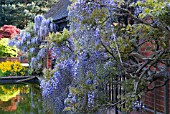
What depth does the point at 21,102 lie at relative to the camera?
8.34 meters

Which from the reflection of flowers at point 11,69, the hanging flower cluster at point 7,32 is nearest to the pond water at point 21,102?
the reflection of flowers at point 11,69

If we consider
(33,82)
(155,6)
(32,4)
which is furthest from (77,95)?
(32,4)

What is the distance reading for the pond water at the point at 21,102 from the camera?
7198 mm

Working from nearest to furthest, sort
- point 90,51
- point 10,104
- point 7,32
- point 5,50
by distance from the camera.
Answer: point 90,51, point 10,104, point 5,50, point 7,32

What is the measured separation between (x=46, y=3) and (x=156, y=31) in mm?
22439

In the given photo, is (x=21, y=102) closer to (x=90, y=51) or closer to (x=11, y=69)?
(x=90, y=51)

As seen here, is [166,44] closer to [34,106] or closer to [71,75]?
[71,75]

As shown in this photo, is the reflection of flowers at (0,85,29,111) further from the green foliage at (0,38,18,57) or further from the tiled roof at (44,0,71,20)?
the green foliage at (0,38,18,57)

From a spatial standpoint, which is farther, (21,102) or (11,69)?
(11,69)

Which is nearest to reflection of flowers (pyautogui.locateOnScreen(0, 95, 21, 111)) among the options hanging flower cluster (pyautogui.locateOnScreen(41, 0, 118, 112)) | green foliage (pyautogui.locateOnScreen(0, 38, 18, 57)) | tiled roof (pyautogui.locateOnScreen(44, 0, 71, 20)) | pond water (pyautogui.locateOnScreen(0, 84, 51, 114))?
pond water (pyautogui.locateOnScreen(0, 84, 51, 114))

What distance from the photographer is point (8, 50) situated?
1883cm

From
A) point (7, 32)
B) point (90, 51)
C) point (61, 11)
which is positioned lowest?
point (90, 51)

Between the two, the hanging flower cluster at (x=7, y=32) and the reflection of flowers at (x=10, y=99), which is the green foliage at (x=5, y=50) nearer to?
the hanging flower cluster at (x=7, y=32)

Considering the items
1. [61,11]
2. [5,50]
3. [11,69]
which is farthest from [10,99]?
[5,50]
